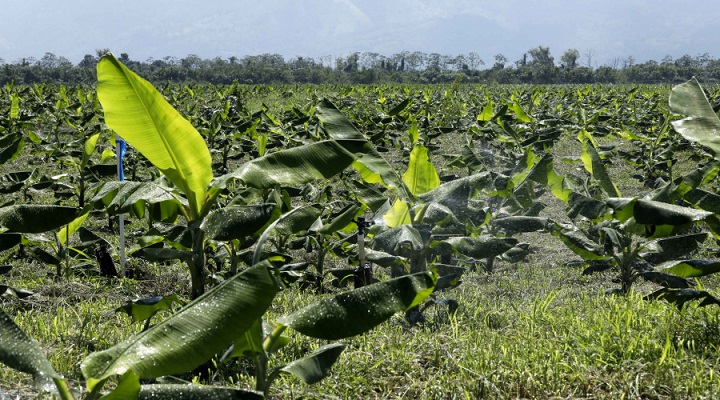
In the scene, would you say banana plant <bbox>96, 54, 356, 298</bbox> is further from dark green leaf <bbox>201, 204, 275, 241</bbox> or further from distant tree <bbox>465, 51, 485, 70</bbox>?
distant tree <bbox>465, 51, 485, 70</bbox>

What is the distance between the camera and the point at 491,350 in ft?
9.89

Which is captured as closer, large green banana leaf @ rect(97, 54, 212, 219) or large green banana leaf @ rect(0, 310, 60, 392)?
large green banana leaf @ rect(0, 310, 60, 392)

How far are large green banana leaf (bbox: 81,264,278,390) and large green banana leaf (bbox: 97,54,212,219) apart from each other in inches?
35.1

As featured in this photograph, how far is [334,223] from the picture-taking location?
12.5 feet

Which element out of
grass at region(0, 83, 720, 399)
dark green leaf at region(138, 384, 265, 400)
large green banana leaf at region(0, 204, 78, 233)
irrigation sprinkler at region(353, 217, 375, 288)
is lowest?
grass at region(0, 83, 720, 399)

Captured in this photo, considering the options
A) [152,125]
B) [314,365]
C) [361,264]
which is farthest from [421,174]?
[314,365]

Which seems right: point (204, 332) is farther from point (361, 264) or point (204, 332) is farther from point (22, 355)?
point (361, 264)

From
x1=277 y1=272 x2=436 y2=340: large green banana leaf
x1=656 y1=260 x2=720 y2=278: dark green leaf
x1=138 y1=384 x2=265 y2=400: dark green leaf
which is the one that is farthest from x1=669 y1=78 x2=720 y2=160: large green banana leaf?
x1=138 y1=384 x2=265 y2=400: dark green leaf

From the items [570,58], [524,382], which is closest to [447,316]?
[524,382]

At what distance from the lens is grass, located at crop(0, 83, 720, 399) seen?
273 centimetres

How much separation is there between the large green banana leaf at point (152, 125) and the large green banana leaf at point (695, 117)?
2056mm

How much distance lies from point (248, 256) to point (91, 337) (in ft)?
2.86

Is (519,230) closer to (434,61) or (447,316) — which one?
(447,316)

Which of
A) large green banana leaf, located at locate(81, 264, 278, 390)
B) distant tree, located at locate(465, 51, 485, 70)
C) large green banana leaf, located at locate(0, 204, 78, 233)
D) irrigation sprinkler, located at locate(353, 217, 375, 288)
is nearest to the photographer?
large green banana leaf, located at locate(81, 264, 278, 390)
